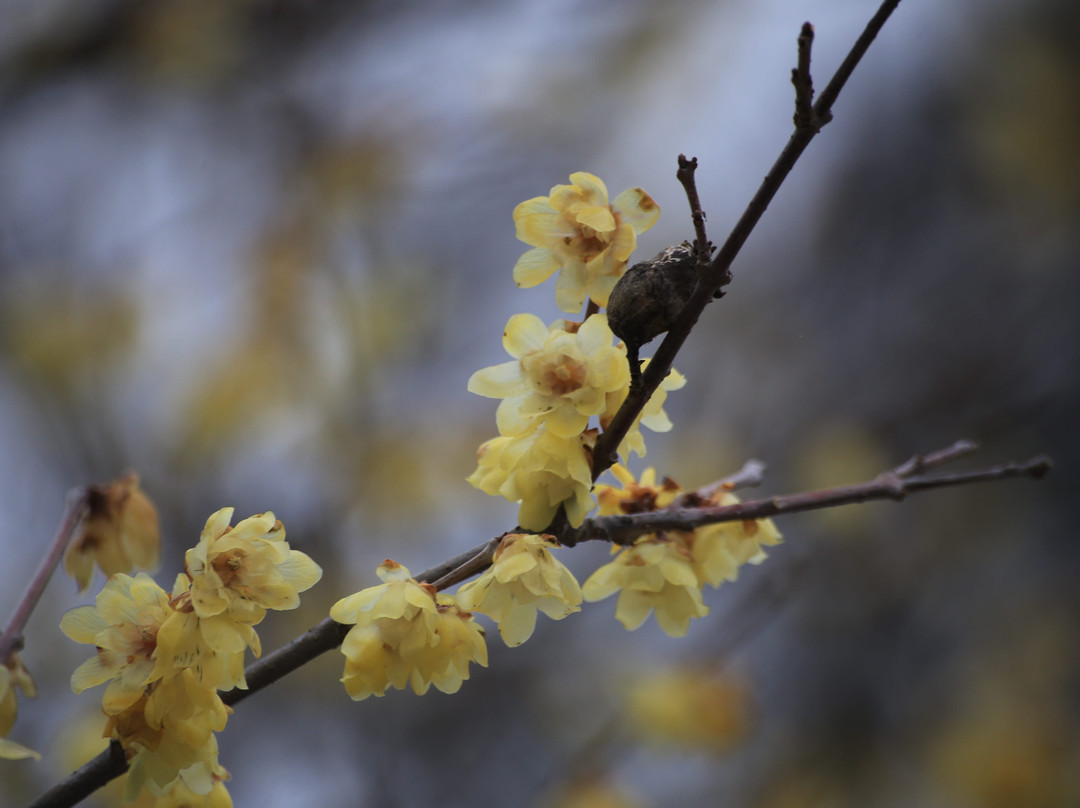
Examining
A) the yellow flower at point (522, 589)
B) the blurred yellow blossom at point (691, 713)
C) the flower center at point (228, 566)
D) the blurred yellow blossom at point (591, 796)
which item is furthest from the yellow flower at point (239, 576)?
the blurred yellow blossom at point (691, 713)

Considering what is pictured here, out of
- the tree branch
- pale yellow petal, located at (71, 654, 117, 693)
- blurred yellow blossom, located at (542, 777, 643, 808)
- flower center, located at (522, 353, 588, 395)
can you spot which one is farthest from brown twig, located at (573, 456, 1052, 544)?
blurred yellow blossom, located at (542, 777, 643, 808)

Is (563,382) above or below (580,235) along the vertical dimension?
below

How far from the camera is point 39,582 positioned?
2.10 feet

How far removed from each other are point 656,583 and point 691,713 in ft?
4.90

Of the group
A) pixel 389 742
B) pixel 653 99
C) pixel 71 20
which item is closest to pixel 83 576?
pixel 389 742

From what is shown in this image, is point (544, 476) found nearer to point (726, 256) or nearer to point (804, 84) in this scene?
point (726, 256)

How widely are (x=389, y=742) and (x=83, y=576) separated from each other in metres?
1.30

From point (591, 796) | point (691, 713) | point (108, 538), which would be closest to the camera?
point (108, 538)

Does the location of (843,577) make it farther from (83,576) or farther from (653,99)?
(83,576)

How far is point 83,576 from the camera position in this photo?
0.78 m

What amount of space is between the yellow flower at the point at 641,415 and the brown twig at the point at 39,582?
17.4 inches

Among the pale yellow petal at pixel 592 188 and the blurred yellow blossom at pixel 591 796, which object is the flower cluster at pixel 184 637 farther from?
the blurred yellow blossom at pixel 591 796

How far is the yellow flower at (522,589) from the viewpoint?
557 mm

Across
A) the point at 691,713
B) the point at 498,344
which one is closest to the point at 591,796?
the point at 691,713
